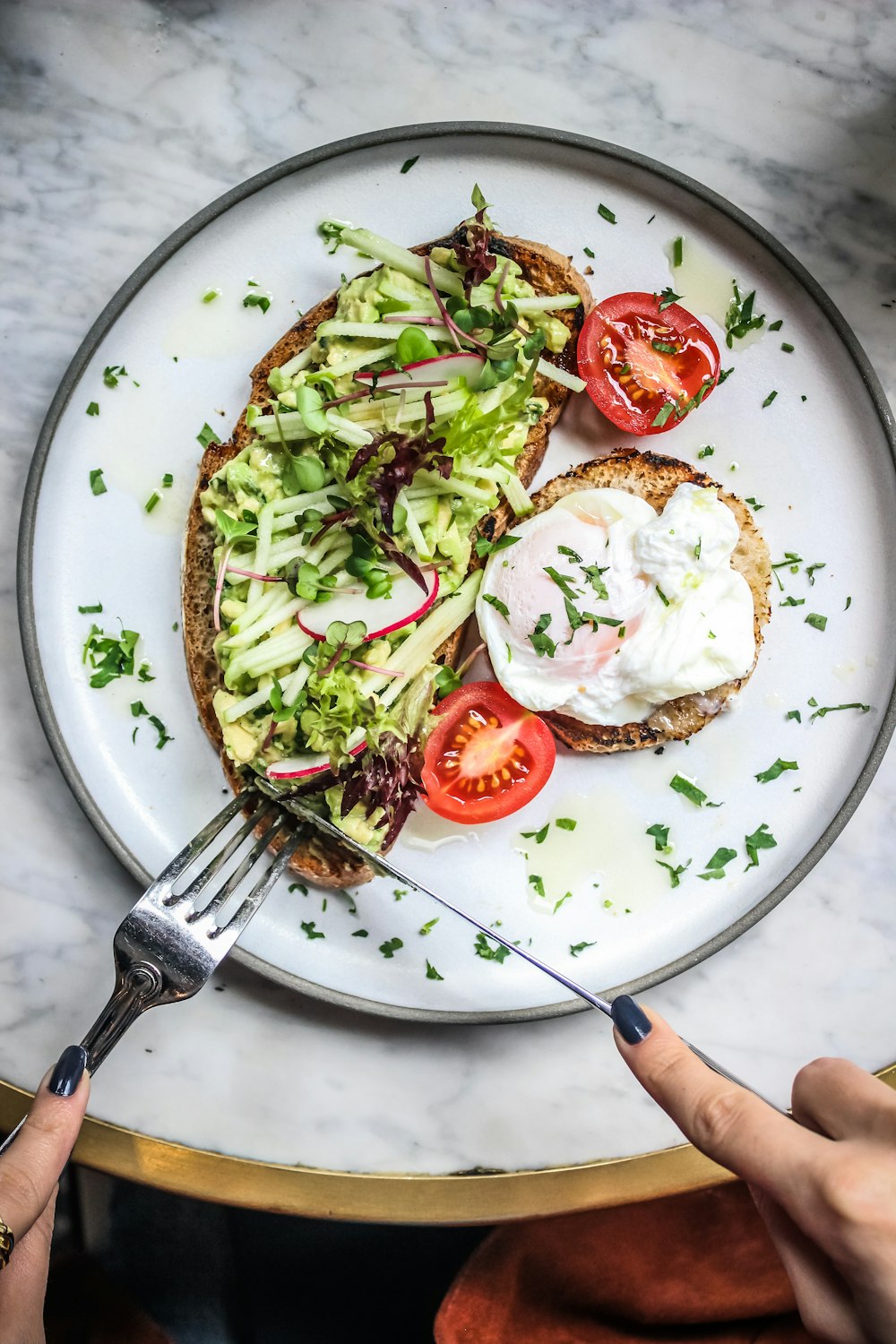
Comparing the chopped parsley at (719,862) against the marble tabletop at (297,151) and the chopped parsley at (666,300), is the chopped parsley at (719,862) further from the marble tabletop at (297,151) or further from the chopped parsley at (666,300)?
the chopped parsley at (666,300)

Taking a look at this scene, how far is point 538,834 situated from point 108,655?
61.7 inches

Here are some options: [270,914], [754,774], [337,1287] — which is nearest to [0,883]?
[270,914]

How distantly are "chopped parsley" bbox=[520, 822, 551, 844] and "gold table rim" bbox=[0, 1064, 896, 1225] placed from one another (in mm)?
1073

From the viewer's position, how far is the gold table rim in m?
3.11

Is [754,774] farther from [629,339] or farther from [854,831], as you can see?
[629,339]

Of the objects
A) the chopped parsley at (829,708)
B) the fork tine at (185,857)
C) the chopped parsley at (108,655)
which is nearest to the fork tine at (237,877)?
the fork tine at (185,857)

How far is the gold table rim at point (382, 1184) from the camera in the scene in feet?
10.2

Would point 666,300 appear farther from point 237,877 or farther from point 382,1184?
point 382,1184

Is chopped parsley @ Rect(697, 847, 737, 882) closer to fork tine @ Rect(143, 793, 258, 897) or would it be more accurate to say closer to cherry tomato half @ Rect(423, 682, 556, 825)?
cherry tomato half @ Rect(423, 682, 556, 825)

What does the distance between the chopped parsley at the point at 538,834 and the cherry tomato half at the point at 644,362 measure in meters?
1.35

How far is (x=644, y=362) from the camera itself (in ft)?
9.98

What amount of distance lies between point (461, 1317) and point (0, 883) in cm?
220

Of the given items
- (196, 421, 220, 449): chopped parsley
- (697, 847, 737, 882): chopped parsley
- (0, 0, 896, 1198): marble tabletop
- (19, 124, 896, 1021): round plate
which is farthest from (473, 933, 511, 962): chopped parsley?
(196, 421, 220, 449): chopped parsley

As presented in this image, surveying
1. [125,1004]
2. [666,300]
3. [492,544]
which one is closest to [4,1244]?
[125,1004]
